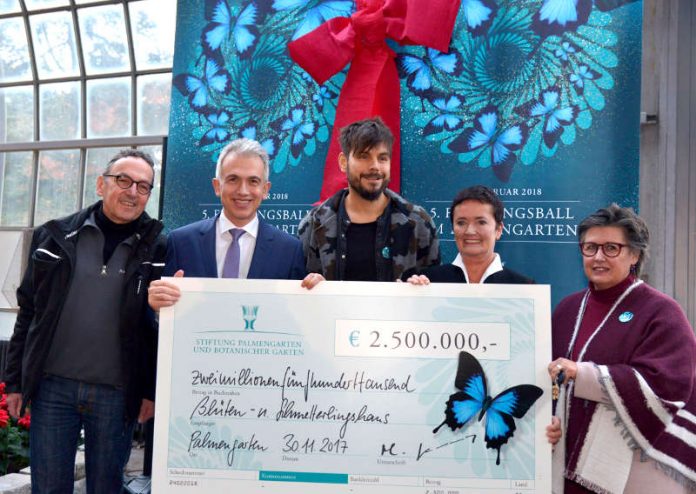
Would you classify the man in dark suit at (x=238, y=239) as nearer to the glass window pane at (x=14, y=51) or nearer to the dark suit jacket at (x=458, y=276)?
the dark suit jacket at (x=458, y=276)

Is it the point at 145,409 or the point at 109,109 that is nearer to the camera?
the point at 145,409

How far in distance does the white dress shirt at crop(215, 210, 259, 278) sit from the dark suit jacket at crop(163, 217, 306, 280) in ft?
0.06

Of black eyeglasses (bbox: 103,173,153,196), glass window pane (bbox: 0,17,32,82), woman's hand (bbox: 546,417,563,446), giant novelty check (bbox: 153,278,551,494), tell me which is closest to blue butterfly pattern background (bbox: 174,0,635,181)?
black eyeglasses (bbox: 103,173,153,196)

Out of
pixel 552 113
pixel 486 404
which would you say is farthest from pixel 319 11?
pixel 486 404

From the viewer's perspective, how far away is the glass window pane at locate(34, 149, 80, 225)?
5.27 metres

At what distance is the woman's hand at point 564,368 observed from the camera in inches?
62.2

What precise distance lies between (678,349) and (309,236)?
1098mm

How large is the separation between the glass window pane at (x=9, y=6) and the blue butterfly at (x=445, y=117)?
180 inches

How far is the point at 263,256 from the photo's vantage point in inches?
74.7

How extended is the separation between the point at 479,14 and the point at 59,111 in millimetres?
4188

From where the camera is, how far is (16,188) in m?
5.49

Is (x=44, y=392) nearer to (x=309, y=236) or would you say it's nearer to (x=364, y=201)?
(x=309, y=236)

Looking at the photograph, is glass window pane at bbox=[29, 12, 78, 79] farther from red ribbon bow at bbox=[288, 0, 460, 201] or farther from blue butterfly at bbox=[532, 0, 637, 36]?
blue butterfly at bbox=[532, 0, 637, 36]

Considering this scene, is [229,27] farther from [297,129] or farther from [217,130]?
[297,129]
